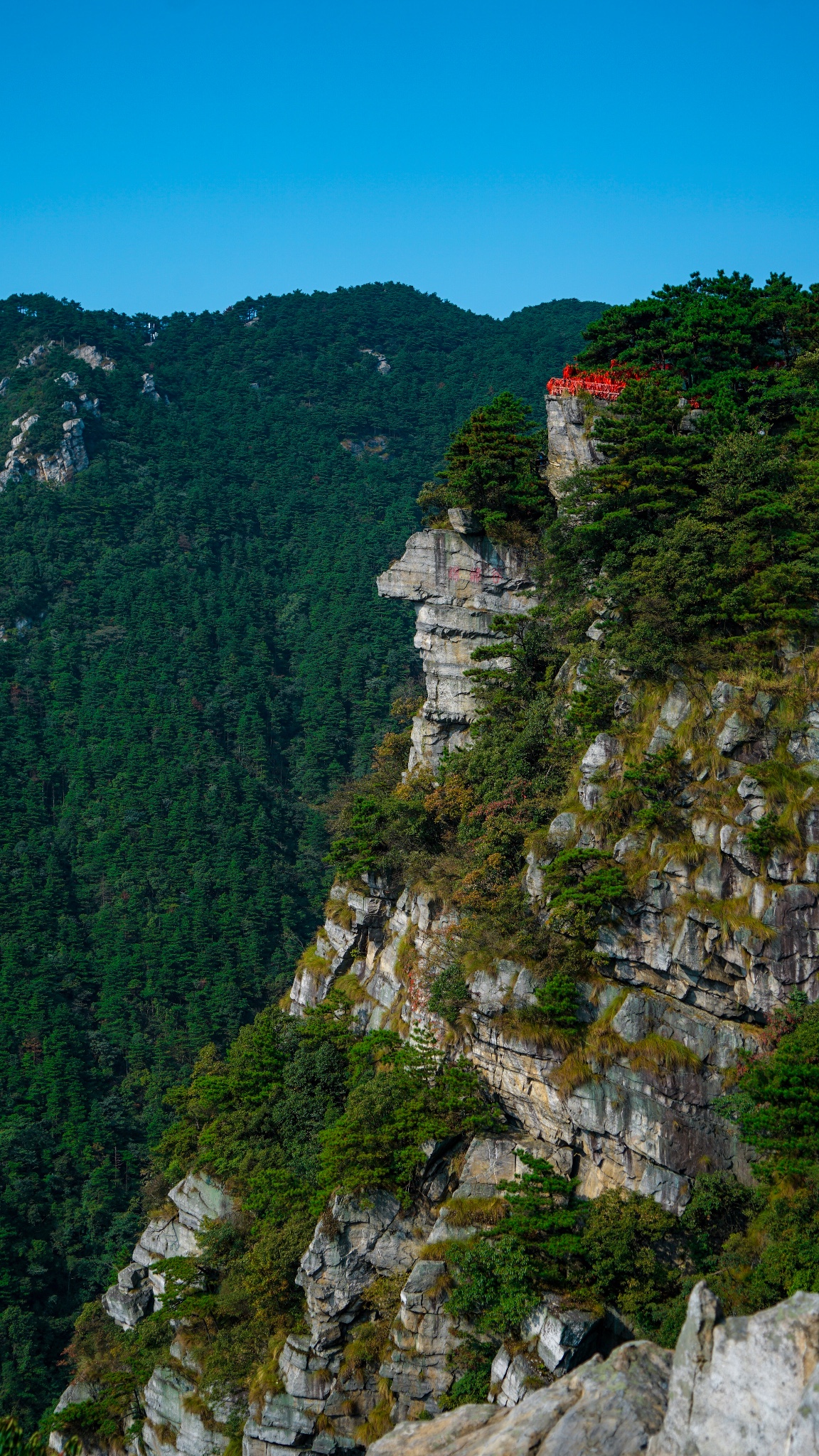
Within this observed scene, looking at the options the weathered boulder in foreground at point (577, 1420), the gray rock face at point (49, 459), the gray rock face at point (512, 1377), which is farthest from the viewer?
the gray rock face at point (49, 459)

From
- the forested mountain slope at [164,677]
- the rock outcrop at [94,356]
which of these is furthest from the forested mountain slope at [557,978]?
the rock outcrop at [94,356]

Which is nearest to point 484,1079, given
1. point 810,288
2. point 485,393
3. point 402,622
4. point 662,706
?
point 662,706

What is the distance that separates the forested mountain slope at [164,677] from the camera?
4972 centimetres

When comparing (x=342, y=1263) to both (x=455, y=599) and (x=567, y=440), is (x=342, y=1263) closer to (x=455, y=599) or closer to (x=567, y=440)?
(x=455, y=599)

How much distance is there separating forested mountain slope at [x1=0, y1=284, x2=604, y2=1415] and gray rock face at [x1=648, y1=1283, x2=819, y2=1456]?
36996 millimetres

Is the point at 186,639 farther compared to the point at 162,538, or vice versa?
the point at 162,538

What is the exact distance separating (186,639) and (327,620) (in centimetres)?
1072

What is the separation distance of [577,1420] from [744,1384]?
160 centimetres

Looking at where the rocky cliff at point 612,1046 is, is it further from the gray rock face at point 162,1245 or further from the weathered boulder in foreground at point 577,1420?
the weathered boulder in foreground at point 577,1420

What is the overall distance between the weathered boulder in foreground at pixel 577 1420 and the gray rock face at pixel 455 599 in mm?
18320

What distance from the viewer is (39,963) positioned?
5575 cm

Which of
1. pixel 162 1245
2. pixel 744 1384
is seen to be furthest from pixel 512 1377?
pixel 162 1245

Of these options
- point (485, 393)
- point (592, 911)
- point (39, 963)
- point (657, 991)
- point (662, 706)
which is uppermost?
point (485, 393)

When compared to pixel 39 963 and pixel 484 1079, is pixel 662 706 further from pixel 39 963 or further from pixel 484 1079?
pixel 39 963
